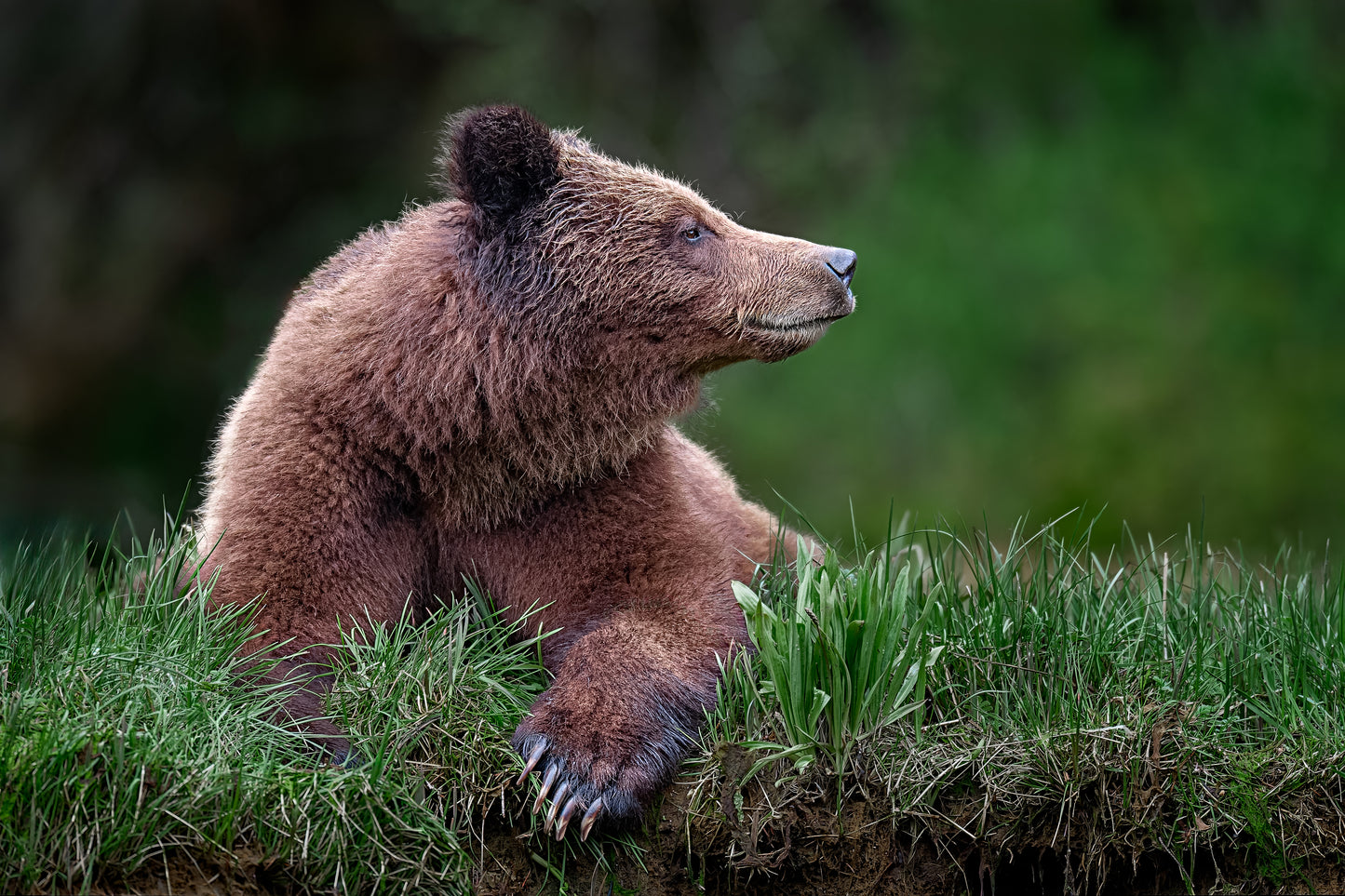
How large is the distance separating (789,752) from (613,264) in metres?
1.47

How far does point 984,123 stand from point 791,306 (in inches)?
323

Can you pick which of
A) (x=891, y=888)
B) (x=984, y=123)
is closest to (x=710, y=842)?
(x=891, y=888)

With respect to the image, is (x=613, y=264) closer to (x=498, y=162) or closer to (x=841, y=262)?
(x=498, y=162)

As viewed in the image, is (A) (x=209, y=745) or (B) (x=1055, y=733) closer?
(A) (x=209, y=745)

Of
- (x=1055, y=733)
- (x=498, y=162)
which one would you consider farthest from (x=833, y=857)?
(x=498, y=162)

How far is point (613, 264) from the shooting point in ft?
12.7

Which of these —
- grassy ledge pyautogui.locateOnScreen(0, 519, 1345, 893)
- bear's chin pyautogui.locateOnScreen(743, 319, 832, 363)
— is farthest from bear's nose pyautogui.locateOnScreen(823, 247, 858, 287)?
Answer: grassy ledge pyautogui.locateOnScreen(0, 519, 1345, 893)

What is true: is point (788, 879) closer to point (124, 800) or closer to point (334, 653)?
point (334, 653)

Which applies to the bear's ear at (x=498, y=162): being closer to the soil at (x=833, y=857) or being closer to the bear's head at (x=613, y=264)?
the bear's head at (x=613, y=264)

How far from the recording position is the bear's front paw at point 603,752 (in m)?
3.38

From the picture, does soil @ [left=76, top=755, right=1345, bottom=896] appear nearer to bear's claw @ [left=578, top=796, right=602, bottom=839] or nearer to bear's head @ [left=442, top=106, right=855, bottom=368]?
bear's claw @ [left=578, top=796, right=602, bottom=839]

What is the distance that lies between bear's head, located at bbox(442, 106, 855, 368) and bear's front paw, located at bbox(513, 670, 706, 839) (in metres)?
0.99

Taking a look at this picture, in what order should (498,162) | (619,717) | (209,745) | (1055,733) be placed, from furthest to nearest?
(498,162) < (1055,733) < (619,717) < (209,745)

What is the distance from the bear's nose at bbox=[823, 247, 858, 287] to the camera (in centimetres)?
403
